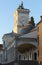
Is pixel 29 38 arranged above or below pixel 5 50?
above

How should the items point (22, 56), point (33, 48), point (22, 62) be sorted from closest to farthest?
point (22, 62)
point (33, 48)
point (22, 56)

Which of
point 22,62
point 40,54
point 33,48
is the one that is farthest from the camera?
point 33,48

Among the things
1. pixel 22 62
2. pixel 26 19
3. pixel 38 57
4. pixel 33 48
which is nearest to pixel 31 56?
pixel 33 48

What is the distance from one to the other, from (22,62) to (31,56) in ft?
31.2

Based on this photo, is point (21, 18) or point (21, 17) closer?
point (21, 17)

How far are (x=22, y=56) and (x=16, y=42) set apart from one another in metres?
12.9

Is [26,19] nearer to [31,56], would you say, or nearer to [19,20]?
[19,20]

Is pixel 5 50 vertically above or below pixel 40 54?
below

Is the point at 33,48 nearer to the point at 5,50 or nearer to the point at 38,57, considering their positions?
the point at 38,57

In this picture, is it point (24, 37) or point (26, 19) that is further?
point (26, 19)

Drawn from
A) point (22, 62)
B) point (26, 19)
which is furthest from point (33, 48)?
point (26, 19)

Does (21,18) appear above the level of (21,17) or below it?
below

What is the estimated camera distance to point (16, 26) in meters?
89.1

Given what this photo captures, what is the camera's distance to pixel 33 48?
2028 inches
